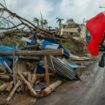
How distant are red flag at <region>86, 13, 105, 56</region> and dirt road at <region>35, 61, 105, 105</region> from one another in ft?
8.35

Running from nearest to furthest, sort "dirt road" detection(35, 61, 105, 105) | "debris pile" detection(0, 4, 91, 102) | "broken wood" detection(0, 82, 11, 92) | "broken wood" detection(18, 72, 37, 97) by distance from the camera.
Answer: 1. "dirt road" detection(35, 61, 105, 105)
2. "broken wood" detection(18, 72, 37, 97)
3. "broken wood" detection(0, 82, 11, 92)
4. "debris pile" detection(0, 4, 91, 102)

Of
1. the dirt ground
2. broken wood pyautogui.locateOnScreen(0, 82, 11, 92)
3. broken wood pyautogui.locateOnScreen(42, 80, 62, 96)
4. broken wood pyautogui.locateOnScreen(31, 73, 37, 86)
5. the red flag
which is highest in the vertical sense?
the red flag

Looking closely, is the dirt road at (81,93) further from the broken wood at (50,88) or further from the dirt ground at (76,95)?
the broken wood at (50,88)

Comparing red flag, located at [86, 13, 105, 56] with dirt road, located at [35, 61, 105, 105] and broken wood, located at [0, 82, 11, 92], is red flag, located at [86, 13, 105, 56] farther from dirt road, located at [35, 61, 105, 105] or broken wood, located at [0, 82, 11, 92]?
broken wood, located at [0, 82, 11, 92]

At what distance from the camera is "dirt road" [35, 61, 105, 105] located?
928 centimetres

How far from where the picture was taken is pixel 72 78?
42.5ft

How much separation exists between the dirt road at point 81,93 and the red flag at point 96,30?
2544mm

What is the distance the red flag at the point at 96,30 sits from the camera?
680cm

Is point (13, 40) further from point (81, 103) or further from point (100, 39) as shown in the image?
point (100, 39)

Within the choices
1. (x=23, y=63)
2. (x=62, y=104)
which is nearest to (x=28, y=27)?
(x=23, y=63)

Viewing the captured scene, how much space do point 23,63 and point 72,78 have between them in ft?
6.87

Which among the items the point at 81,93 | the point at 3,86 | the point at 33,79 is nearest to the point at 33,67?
the point at 33,79

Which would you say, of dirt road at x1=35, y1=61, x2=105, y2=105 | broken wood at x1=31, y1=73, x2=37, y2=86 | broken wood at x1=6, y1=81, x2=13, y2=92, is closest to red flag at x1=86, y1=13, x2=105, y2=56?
dirt road at x1=35, y1=61, x2=105, y2=105

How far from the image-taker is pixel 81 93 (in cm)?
1041
